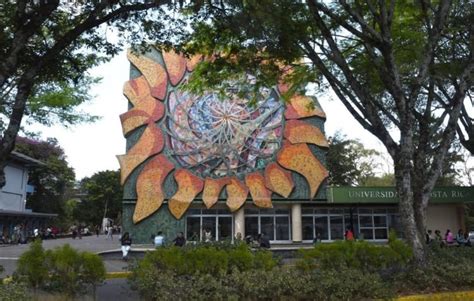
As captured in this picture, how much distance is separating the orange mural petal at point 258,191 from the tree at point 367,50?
20579 millimetres

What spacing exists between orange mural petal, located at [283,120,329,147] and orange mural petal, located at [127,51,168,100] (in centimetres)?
975

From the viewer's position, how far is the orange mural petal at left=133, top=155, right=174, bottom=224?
3177cm

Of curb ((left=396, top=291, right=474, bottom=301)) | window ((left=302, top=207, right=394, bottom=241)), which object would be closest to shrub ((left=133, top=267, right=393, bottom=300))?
curb ((left=396, top=291, right=474, bottom=301))

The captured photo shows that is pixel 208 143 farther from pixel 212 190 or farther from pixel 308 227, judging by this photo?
pixel 308 227

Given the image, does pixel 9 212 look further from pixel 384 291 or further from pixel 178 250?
pixel 384 291

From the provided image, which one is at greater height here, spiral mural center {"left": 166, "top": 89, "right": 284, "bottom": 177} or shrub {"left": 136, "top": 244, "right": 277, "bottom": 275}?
spiral mural center {"left": 166, "top": 89, "right": 284, "bottom": 177}

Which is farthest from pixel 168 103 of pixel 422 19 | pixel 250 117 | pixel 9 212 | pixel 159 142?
pixel 422 19

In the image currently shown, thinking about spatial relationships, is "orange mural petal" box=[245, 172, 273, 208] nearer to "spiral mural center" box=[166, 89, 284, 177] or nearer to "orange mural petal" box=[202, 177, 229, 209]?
"spiral mural center" box=[166, 89, 284, 177]

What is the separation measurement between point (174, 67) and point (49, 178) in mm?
25517

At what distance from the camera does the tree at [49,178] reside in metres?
49.9

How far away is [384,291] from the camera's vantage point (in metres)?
7.93

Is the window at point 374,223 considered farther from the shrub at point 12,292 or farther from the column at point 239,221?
the shrub at point 12,292

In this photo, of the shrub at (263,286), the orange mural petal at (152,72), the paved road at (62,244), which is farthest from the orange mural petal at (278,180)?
the shrub at (263,286)

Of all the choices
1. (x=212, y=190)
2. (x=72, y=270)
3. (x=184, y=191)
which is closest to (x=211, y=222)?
(x=212, y=190)
